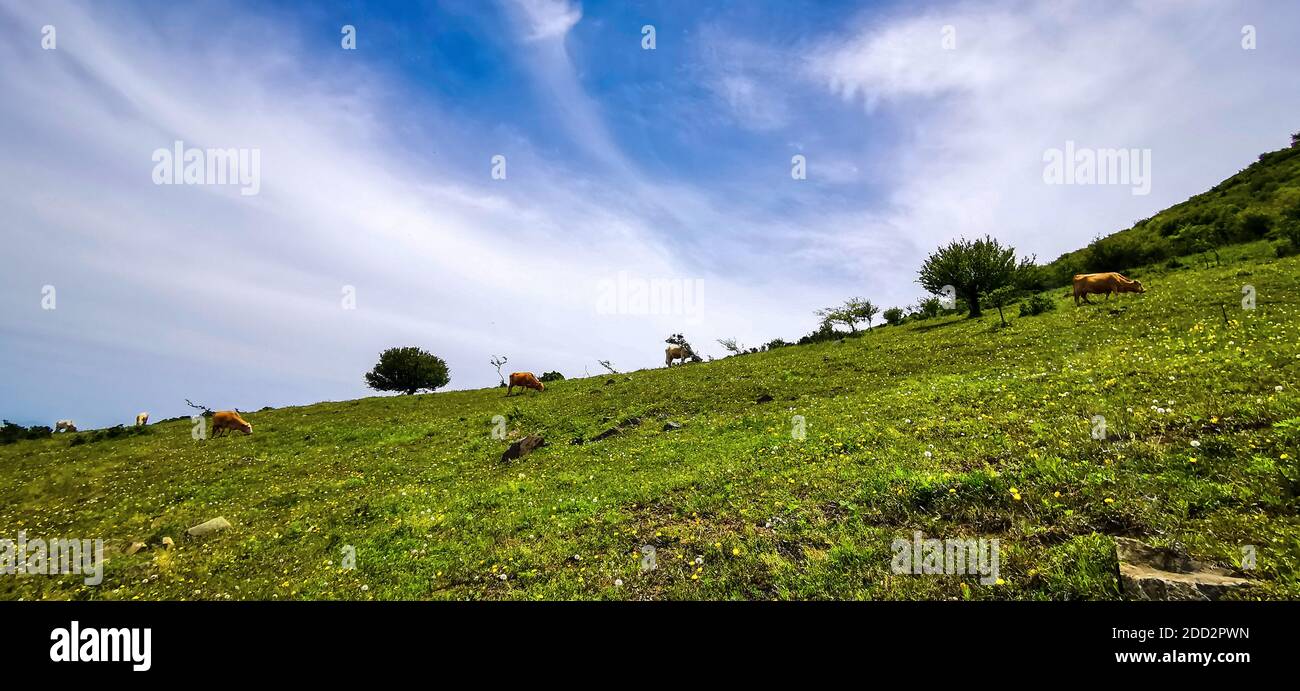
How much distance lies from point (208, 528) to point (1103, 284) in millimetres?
46193

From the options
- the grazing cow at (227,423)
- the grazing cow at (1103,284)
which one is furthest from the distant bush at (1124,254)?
the grazing cow at (227,423)

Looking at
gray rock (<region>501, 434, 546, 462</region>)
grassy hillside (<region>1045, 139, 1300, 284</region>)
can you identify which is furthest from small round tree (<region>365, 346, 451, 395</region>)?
grassy hillside (<region>1045, 139, 1300, 284</region>)

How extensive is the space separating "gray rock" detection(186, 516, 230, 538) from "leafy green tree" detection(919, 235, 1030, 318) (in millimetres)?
48833

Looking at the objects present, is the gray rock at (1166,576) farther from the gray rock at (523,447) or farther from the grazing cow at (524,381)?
the grazing cow at (524,381)

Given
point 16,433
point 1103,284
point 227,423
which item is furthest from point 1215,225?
point 16,433

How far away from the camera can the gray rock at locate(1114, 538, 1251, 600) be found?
5.65m

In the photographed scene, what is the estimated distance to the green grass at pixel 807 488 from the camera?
26.0 ft

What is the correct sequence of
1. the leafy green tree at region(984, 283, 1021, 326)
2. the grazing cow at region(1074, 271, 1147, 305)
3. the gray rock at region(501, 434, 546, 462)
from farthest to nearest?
the leafy green tree at region(984, 283, 1021, 326)
the grazing cow at region(1074, 271, 1147, 305)
the gray rock at region(501, 434, 546, 462)

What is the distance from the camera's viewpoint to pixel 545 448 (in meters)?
22.4

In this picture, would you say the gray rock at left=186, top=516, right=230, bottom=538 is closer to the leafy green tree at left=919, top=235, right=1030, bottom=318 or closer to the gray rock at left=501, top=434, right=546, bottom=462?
the gray rock at left=501, top=434, right=546, bottom=462
